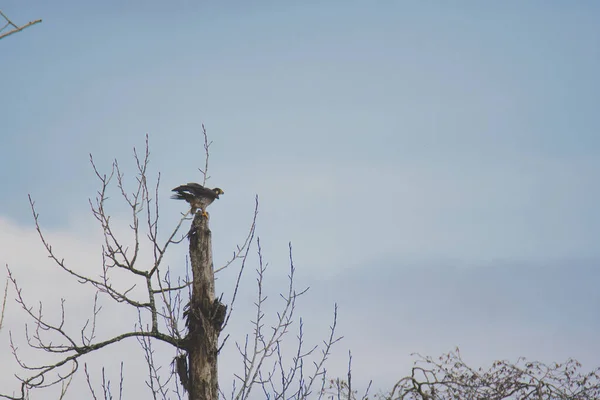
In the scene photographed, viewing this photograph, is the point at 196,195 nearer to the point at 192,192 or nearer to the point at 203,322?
the point at 192,192

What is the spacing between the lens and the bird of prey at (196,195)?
257 inches

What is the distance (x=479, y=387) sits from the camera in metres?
7.91

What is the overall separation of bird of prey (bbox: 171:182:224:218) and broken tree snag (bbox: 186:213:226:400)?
0.42 m

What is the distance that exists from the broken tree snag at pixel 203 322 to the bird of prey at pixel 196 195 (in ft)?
1.37

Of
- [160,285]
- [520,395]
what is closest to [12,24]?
[160,285]

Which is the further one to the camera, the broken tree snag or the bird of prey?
the bird of prey

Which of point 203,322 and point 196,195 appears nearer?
point 203,322

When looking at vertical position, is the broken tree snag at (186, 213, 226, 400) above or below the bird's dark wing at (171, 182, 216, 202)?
below

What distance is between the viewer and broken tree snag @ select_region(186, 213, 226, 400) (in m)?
5.64

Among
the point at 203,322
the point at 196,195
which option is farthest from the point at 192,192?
the point at 203,322

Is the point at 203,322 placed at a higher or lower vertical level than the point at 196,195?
lower

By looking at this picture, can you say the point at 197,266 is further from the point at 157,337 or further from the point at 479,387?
the point at 479,387

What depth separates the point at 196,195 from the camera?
6.61m

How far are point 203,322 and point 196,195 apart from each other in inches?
58.6
